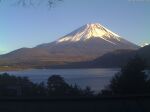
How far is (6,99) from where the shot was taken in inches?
170

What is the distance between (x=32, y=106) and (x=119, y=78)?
1278 centimetres

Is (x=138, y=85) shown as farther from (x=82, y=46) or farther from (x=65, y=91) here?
(x=82, y=46)

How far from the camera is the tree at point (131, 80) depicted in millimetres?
15156

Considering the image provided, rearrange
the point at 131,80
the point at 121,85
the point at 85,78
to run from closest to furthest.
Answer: the point at 121,85
the point at 131,80
the point at 85,78

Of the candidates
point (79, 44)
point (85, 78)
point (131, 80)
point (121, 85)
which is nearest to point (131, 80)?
point (131, 80)

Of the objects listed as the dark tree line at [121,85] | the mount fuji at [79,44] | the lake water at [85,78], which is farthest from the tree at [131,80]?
the mount fuji at [79,44]

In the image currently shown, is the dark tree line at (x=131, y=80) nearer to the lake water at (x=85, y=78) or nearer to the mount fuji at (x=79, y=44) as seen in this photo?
the lake water at (x=85, y=78)

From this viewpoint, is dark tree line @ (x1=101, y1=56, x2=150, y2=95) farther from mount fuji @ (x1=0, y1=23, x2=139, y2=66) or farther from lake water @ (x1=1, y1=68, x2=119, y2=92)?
mount fuji @ (x1=0, y1=23, x2=139, y2=66)

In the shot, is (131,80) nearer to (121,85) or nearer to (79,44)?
(121,85)

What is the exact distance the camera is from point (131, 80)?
632 inches

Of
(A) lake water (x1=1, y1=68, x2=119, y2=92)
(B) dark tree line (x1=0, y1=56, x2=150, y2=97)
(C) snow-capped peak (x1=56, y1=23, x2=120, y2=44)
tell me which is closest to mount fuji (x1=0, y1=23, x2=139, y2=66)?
(C) snow-capped peak (x1=56, y1=23, x2=120, y2=44)

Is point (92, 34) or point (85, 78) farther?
point (92, 34)

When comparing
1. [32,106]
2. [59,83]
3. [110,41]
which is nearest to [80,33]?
[110,41]

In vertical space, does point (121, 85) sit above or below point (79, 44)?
below
